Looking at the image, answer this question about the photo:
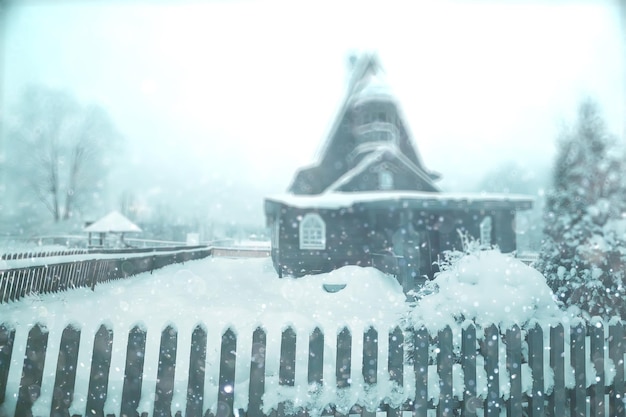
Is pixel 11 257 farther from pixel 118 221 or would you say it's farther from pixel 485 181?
pixel 485 181

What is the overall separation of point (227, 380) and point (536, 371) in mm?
2677

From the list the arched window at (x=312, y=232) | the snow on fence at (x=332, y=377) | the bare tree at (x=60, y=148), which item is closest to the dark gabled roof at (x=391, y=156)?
the arched window at (x=312, y=232)

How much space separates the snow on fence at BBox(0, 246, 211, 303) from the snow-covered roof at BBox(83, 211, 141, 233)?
0.32 meters

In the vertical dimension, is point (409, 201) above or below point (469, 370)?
above

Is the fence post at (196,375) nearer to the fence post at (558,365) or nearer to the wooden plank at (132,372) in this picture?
the wooden plank at (132,372)

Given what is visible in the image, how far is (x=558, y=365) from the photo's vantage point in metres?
2.85

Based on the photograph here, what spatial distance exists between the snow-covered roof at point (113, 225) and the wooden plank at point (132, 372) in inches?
91.8

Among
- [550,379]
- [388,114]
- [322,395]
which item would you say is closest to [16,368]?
[322,395]

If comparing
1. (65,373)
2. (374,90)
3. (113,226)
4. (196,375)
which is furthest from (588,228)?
(374,90)

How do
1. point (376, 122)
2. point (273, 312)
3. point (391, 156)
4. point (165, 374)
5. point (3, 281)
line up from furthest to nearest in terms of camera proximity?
point (376, 122)
point (391, 156)
point (273, 312)
point (3, 281)
point (165, 374)

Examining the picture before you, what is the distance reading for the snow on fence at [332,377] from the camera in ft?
7.74

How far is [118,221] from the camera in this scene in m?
4.36

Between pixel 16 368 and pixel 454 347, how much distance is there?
3.91 meters

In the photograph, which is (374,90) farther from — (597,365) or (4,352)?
(4,352)
